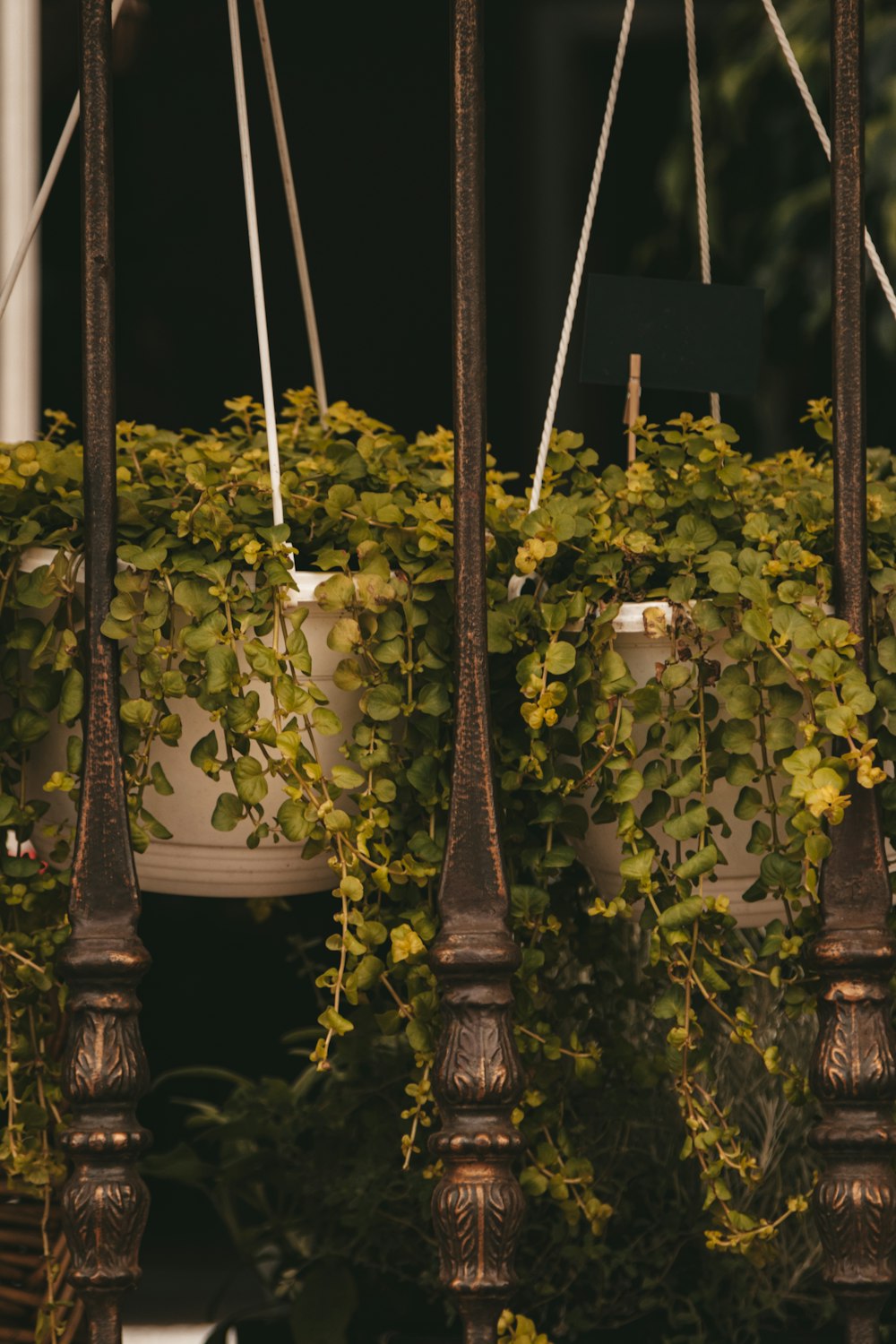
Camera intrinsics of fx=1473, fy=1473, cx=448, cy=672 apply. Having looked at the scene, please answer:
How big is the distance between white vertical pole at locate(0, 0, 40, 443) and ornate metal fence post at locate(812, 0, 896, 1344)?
4.65 feet

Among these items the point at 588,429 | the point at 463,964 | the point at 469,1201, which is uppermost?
the point at 588,429

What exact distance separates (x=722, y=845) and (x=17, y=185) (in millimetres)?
1523

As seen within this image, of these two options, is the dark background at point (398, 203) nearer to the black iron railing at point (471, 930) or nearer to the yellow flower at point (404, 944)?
the black iron railing at point (471, 930)

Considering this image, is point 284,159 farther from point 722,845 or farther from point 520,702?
point 722,845

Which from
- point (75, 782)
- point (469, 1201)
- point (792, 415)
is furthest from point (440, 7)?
point (469, 1201)

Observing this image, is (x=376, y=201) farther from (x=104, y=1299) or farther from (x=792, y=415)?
(x=104, y=1299)

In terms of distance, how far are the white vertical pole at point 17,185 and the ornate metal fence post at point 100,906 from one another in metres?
1.21

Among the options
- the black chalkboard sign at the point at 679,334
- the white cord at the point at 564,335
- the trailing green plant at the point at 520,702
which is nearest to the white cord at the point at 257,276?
the trailing green plant at the point at 520,702

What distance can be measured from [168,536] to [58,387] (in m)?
1.37

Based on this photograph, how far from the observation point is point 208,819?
998 millimetres

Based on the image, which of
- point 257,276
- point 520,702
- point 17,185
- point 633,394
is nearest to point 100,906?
point 520,702

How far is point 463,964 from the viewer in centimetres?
82

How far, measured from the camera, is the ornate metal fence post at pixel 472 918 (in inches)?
32.1

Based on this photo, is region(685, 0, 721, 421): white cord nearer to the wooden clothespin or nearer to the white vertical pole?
the wooden clothespin
